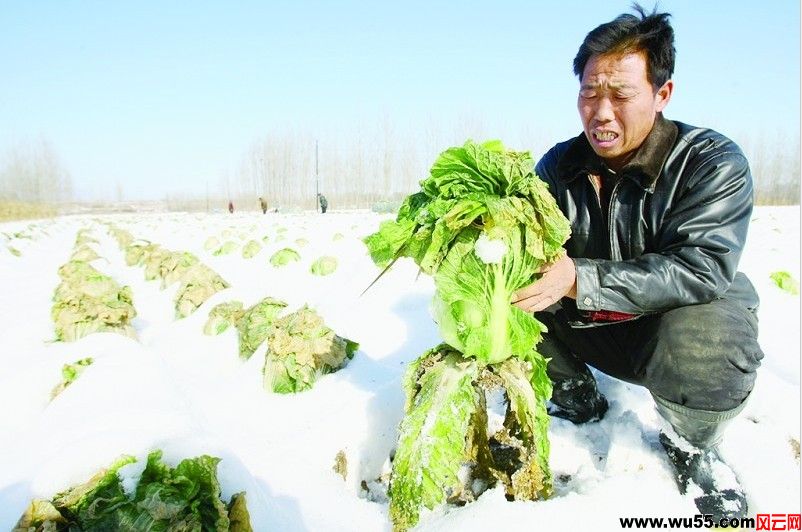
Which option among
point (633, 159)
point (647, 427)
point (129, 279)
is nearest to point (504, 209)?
point (633, 159)

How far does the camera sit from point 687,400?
2408mm

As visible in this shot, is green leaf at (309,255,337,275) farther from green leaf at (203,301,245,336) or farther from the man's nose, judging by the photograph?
the man's nose

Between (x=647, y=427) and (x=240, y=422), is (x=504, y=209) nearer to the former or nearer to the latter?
(x=647, y=427)

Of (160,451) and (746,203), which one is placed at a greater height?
(746,203)

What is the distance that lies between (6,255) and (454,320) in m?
15.6

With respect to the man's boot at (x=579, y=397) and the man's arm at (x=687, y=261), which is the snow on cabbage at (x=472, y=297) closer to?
the man's arm at (x=687, y=261)

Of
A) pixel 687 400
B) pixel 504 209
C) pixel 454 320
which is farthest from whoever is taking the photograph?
pixel 687 400

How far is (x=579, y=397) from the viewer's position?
3.19 m

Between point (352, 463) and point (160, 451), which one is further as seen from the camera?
point (352, 463)

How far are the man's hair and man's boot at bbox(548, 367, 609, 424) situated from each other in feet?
6.02

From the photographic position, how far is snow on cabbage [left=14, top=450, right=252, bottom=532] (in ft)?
6.02

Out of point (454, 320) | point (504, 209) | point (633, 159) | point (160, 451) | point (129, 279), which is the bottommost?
point (129, 279)

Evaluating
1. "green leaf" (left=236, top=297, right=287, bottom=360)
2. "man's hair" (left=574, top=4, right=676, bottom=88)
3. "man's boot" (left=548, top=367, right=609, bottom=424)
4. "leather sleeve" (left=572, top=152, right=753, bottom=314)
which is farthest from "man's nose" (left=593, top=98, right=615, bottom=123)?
"green leaf" (left=236, top=297, right=287, bottom=360)

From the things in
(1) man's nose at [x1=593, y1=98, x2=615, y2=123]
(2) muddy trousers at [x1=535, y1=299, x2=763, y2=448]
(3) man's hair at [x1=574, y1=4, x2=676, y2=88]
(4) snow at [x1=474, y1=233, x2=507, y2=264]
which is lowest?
(2) muddy trousers at [x1=535, y1=299, x2=763, y2=448]
